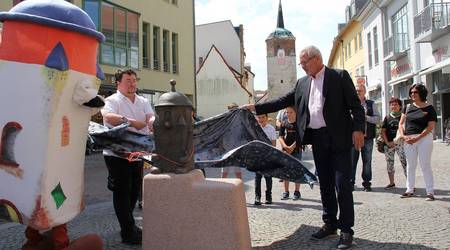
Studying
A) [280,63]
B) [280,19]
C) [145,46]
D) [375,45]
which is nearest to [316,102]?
[145,46]

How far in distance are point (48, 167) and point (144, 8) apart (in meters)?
22.2

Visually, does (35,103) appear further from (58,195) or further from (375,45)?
(375,45)

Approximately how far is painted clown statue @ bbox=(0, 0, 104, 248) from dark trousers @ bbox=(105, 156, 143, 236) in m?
1.25

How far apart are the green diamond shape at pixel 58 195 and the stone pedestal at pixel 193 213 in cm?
79

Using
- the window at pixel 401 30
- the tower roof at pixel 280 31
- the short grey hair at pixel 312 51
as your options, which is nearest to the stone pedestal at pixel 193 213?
the short grey hair at pixel 312 51

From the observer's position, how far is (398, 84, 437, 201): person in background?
7.69 meters

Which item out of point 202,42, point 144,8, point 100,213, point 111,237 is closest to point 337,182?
point 111,237

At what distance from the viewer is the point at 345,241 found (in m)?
4.98

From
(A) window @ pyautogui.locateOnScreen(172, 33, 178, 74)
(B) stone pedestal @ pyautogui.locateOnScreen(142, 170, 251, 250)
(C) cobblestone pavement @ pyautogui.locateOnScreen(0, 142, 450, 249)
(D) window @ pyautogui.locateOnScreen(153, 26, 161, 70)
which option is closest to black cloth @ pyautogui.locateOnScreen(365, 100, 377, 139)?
(C) cobblestone pavement @ pyautogui.locateOnScreen(0, 142, 450, 249)

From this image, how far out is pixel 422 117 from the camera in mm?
7762

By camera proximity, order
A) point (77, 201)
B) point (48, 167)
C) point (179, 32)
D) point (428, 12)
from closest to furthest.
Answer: point (48, 167)
point (77, 201)
point (428, 12)
point (179, 32)

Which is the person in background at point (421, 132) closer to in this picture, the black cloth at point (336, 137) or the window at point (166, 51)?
the black cloth at point (336, 137)

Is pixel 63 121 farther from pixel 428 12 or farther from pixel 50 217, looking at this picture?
pixel 428 12

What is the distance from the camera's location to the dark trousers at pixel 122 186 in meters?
5.15
